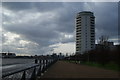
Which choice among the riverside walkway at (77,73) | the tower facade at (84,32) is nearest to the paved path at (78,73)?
the riverside walkway at (77,73)

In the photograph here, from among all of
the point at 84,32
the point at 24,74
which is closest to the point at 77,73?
the point at 24,74

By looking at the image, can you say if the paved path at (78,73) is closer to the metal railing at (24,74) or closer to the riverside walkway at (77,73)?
the riverside walkway at (77,73)

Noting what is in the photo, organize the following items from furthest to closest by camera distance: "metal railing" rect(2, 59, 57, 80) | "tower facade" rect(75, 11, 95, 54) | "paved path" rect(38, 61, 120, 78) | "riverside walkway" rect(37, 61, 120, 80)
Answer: "tower facade" rect(75, 11, 95, 54)
"paved path" rect(38, 61, 120, 78)
"riverside walkway" rect(37, 61, 120, 80)
"metal railing" rect(2, 59, 57, 80)

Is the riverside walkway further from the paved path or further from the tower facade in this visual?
the tower facade

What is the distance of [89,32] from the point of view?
159125 mm

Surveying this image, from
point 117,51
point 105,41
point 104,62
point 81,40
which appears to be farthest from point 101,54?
point 81,40

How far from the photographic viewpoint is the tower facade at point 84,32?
510ft

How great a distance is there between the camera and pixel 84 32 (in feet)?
519

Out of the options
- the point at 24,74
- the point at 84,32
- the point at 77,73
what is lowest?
the point at 77,73

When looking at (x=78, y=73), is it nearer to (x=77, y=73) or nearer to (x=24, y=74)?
(x=77, y=73)

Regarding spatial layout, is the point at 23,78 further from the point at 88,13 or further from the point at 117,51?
the point at 88,13

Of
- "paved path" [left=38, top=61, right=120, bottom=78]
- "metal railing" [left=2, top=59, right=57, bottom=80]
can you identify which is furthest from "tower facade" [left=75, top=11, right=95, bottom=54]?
"metal railing" [left=2, top=59, right=57, bottom=80]

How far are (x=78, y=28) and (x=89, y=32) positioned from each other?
9.49 meters

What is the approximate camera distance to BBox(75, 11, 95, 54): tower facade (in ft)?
510
